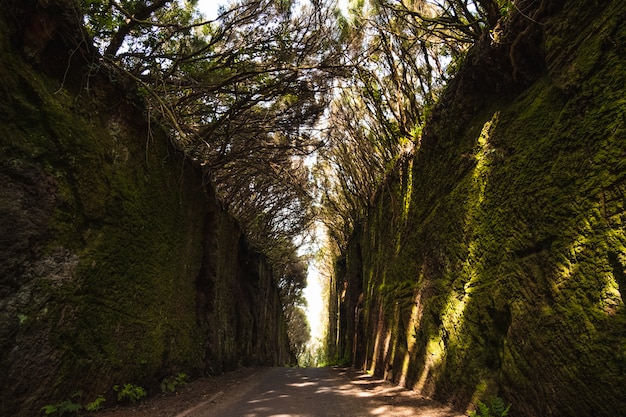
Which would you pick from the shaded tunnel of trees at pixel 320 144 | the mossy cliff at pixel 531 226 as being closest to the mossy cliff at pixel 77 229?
the shaded tunnel of trees at pixel 320 144

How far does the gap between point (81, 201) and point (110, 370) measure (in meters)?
2.46

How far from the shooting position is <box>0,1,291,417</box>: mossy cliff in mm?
4180

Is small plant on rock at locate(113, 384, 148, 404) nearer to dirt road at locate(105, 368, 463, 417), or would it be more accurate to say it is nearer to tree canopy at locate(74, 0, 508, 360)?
dirt road at locate(105, 368, 463, 417)

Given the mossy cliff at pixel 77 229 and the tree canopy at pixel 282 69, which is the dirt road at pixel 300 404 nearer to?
the mossy cliff at pixel 77 229

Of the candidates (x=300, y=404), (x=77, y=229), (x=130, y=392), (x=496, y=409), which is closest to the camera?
(x=496, y=409)

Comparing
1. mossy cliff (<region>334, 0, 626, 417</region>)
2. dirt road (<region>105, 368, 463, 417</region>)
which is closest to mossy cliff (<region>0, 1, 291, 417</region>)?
dirt road (<region>105, 368, 463, 417</region>)

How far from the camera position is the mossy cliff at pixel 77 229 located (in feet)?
13.7

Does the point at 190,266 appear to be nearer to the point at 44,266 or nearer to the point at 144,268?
the point at 144,268

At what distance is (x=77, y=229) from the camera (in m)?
5.07

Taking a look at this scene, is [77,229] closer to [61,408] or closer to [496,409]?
[61,408]

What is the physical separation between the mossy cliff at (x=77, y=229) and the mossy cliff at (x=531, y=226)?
503 centimetres

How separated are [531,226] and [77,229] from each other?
568 centimetres

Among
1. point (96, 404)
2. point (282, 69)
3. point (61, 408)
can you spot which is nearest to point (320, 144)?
point (282, 69)

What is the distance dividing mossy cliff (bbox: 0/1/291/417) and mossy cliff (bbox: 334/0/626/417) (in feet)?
16.5
